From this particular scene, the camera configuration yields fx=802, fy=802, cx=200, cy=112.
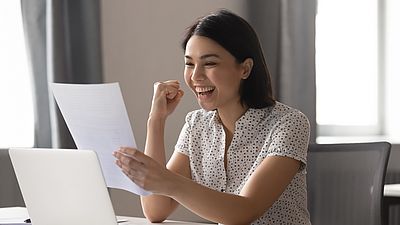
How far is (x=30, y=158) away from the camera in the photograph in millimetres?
1678

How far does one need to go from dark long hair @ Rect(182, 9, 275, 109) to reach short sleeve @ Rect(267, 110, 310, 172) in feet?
0.37

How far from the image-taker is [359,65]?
501cm

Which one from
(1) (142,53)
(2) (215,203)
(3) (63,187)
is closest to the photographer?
(3) (63,187)

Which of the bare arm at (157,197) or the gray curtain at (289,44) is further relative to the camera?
the gray curtain at (289,44)

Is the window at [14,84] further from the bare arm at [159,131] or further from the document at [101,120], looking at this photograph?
the document at [101,120]

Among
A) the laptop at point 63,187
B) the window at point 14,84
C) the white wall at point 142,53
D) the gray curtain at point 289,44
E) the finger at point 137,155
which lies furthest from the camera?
the gray curtain at point 289,44

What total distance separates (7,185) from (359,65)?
103 inches

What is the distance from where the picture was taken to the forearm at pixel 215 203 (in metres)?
1.81

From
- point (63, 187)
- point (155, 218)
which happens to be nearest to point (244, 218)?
point (155, 218)

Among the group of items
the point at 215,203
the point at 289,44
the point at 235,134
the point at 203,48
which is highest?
the point at 203,48

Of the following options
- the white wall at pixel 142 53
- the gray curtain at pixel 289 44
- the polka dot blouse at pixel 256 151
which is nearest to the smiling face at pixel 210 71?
the polka dot blouse at pixel 256 151

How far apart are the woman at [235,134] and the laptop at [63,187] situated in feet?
1.21

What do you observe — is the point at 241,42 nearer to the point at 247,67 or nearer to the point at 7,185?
the point at 247,67

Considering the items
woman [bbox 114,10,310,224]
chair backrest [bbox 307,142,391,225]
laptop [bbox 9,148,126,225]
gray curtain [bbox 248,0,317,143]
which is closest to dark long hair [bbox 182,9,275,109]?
woman [bbox 114,10,310,224]
